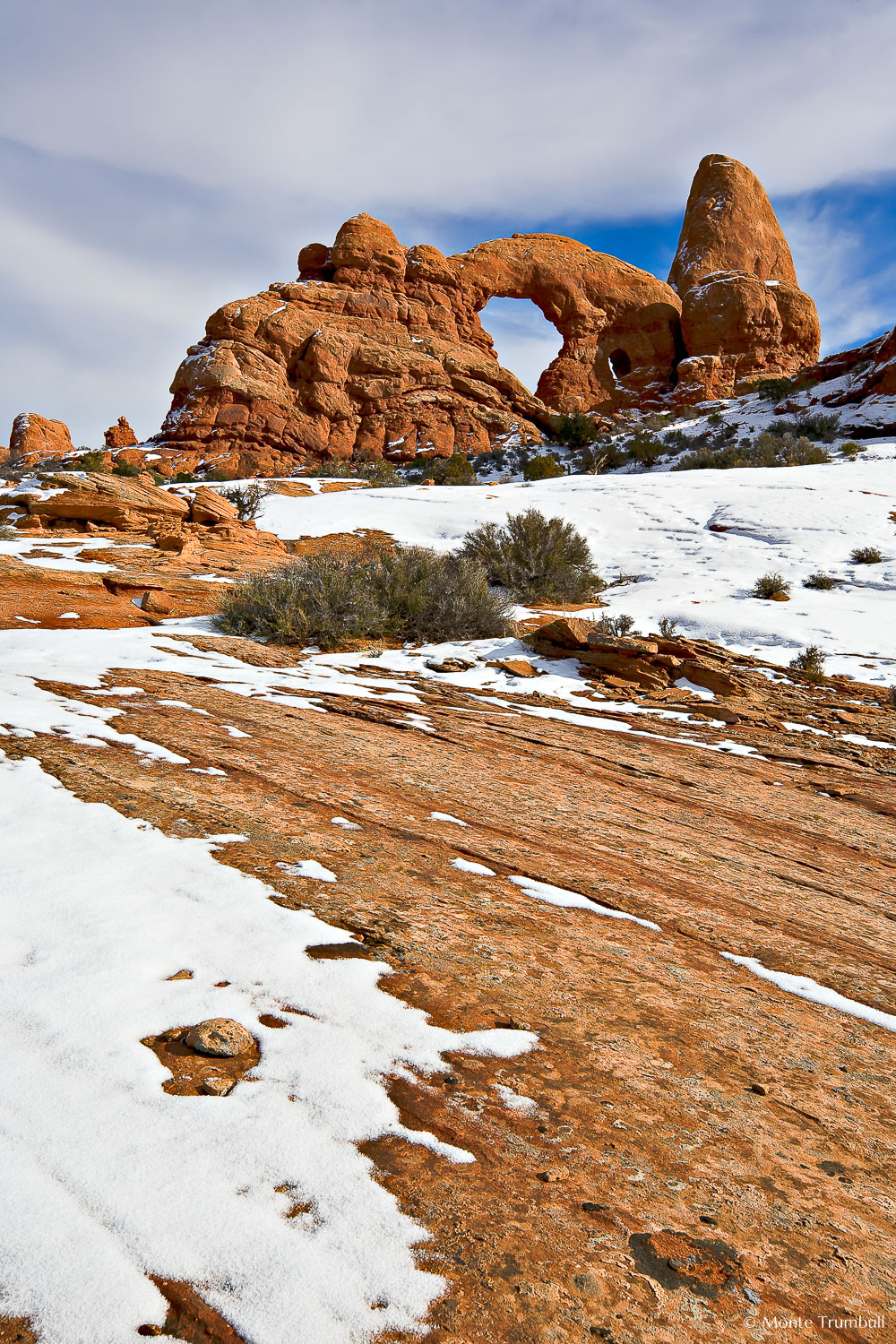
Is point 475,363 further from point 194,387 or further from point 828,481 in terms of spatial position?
point 828,481

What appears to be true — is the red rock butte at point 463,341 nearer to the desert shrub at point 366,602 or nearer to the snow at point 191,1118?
the desert shrub at point 366,602

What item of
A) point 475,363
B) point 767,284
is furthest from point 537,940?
point 767,284

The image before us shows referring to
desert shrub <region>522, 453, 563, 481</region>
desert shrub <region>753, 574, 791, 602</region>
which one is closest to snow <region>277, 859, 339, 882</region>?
desert shrub <region>753, 574, 791, 602</region>

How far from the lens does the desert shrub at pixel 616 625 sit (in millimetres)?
9211

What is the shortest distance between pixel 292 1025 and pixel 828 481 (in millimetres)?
20772

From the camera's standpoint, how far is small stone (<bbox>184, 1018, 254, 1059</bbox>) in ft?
5.77

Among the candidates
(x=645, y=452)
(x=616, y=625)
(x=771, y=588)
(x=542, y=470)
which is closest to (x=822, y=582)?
(x=771, y=588)

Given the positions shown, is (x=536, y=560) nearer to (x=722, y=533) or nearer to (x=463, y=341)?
(x=722, y=533)

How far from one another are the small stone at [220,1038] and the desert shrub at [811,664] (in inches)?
324

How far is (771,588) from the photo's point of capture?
11.6 metres

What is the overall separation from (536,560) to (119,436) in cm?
3758

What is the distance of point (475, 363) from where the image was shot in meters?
45.0

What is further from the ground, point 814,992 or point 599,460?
point 599,460

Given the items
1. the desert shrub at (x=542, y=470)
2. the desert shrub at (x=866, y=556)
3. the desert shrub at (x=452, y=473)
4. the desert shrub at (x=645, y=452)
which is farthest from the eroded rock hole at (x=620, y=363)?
the desert shrub at (x=866, y=556)
